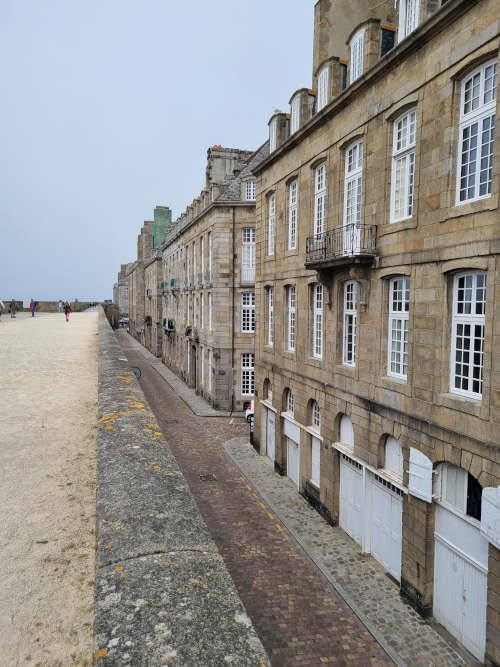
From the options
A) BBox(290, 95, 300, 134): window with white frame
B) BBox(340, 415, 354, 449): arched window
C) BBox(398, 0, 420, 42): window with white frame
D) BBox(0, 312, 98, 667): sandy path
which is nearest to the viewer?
BBox(0, 312, 98, 667): sandy path

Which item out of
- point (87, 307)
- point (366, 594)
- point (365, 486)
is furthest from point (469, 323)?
point (87, 307)

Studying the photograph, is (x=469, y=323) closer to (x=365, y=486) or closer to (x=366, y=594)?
(x=365, y=486)

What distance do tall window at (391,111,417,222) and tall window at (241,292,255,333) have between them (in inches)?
668

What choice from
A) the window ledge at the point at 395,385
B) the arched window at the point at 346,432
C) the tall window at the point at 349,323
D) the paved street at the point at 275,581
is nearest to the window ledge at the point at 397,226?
the tall window at the point at 349,323

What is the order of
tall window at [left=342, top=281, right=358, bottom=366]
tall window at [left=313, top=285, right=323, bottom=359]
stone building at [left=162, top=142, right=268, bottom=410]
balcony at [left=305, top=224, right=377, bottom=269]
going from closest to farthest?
balcony at [left=305, top=224, right=377, bottom=269], tall window at [left=342, top=281, right=358, bottom=366], tall window at [left=313, top=285, right=323, bottom=359], stone building at [left=162, top=142, right=268, bottom=410]

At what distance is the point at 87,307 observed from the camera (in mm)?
103812

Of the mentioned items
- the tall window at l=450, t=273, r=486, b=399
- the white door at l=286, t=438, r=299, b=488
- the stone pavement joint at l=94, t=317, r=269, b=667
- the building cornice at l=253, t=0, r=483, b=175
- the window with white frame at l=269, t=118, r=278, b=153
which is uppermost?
the window with white frame at l=269, t=118, r=278, b=153

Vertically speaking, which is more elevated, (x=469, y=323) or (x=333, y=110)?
(x=333, y=110)

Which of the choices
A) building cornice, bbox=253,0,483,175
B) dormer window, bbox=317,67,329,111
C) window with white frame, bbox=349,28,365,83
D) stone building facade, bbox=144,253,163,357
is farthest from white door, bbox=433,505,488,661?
stone building facade, bbox=144,253,163,357

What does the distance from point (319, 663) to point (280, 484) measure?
8804 millimetres

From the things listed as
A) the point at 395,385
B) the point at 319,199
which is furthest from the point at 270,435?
the point at 395,385

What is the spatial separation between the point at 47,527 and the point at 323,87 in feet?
44.1

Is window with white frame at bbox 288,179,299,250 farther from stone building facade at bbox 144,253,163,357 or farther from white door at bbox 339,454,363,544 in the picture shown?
stone building facade at bbox 144,253,163,357

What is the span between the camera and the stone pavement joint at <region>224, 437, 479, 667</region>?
878cm
